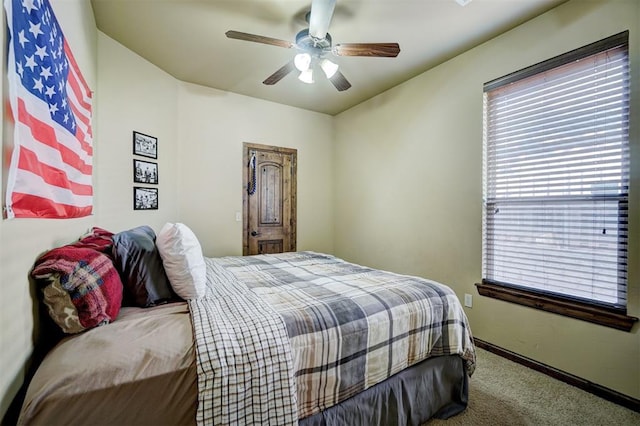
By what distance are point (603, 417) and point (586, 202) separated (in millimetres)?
1334

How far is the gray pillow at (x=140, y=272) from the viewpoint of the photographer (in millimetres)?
1370

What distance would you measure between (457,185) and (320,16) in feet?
6.28

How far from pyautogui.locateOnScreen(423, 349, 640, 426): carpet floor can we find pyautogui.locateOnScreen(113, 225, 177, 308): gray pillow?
1.65 m

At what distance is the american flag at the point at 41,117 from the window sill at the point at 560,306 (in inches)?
118

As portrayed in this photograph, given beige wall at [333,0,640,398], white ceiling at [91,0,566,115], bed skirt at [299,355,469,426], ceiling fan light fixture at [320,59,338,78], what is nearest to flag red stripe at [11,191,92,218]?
bed skirt at [299,355,469,426]

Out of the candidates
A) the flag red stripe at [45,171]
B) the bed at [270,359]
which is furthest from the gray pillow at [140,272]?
the flag red stripe at [45,171]

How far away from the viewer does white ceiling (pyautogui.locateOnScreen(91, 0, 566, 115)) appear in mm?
2086

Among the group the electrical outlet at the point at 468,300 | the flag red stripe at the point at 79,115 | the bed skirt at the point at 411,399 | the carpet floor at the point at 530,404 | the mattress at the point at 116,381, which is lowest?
the carpet floor at the point at 530,404

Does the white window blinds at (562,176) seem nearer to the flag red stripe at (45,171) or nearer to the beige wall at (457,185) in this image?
the beige wall at (457,185)

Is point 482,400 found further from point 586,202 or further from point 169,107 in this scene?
point 169,107

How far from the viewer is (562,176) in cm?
208

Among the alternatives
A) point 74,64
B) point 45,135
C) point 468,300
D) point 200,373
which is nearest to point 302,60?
point 74,64

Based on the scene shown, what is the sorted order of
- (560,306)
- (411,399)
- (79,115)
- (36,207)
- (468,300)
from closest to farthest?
(36,207), (411,399), (79,115), (560,306), (468,300)

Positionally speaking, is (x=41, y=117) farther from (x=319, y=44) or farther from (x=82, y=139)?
(x=319, y=44)
